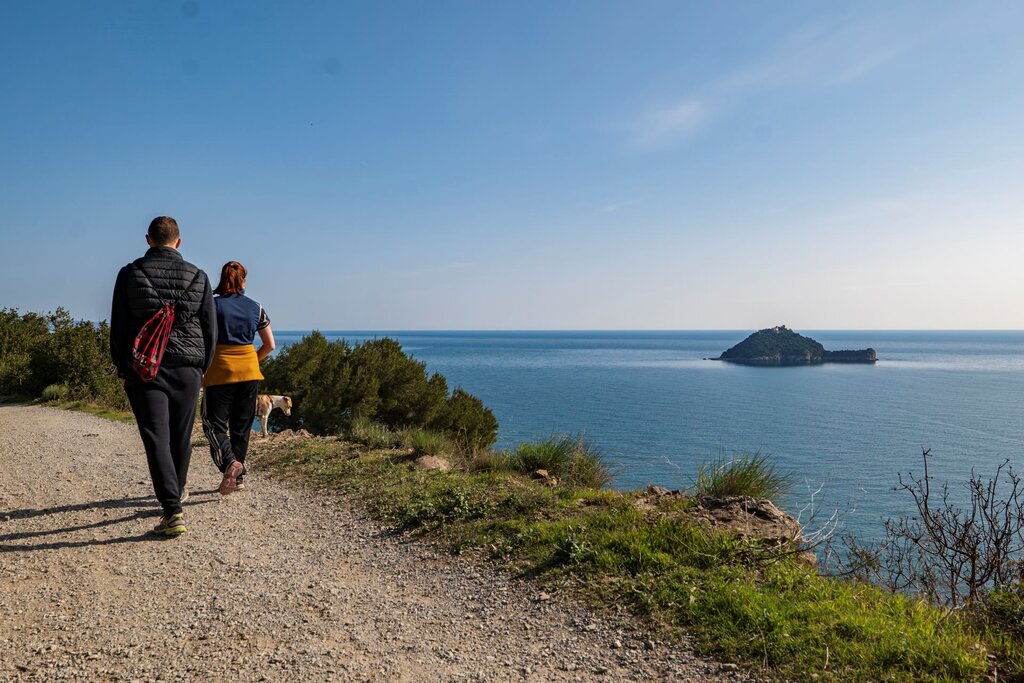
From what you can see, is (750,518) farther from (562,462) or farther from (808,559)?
(562,462)

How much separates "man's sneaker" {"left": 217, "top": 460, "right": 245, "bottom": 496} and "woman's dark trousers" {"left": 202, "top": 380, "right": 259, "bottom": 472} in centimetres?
5

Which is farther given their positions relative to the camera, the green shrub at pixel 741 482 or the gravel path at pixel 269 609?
the green shrub at pixel 741 482

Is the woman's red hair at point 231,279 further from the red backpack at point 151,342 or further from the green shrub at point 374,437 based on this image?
the green shrub at point 374,437

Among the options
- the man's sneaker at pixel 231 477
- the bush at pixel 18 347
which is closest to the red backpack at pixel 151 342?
the man's sneaker at pixel 231 477

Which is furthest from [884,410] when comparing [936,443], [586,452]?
[586,452]

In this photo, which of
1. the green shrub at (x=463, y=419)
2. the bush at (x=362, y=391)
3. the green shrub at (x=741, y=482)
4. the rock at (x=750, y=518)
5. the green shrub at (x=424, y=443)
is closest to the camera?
the rock at (x=750, y=518)

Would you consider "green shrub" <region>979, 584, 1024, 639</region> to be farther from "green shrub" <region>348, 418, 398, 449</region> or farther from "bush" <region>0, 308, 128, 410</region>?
"bush" <region>0, 308, 128, 410</region>

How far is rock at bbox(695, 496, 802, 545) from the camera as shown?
Answer: 15.6 feet

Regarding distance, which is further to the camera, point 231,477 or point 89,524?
point 231,477

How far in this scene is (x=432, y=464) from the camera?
7594 mm

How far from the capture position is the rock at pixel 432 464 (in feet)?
24.3

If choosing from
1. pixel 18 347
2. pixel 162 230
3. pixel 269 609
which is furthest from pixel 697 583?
pixel 18 347

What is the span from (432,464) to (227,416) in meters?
2.69

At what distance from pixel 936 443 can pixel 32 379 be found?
4638cm
